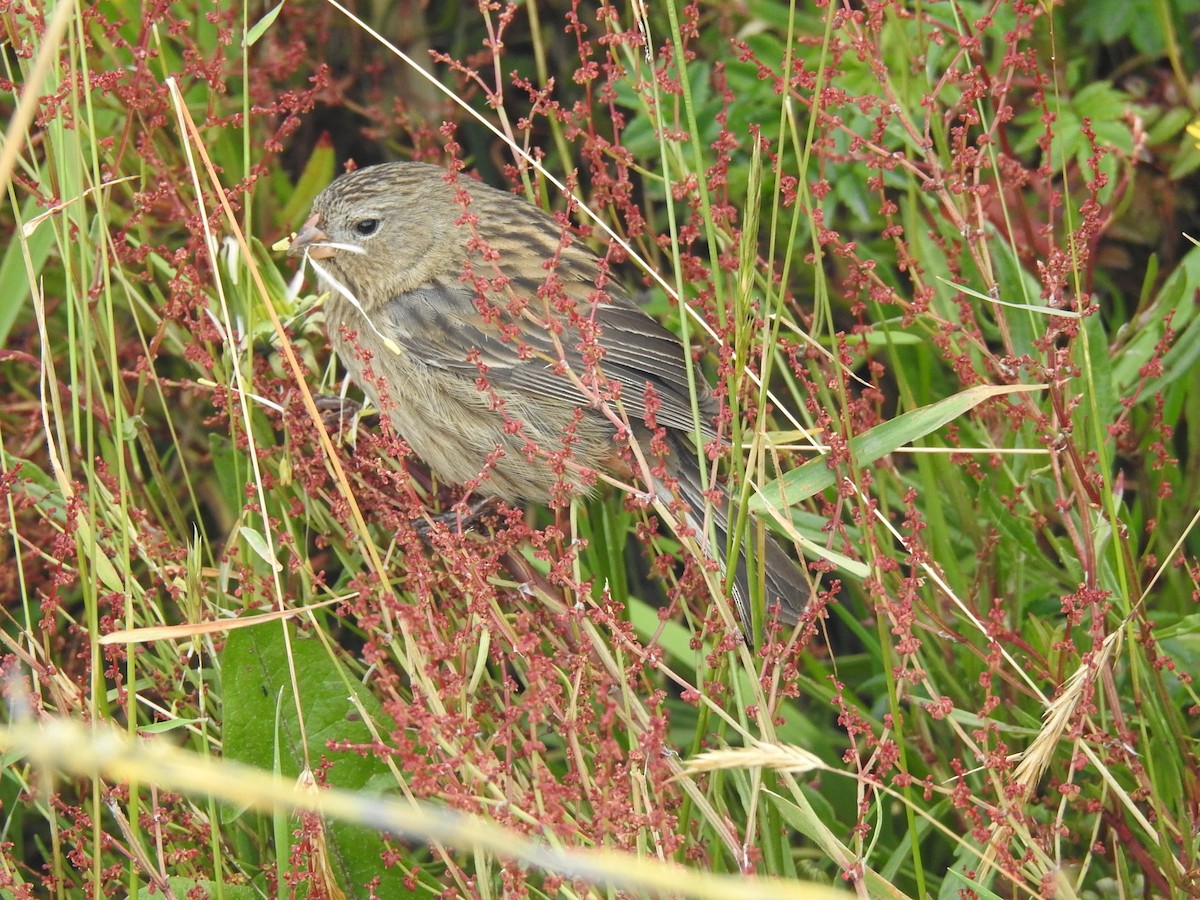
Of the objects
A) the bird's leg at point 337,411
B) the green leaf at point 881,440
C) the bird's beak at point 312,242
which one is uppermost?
the bird's beak at point 312,242

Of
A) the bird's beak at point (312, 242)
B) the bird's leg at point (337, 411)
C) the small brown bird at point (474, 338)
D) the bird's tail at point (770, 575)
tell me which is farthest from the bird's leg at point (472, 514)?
the bird's beak at point (312, 242)

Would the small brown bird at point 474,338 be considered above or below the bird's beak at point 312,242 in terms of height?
below

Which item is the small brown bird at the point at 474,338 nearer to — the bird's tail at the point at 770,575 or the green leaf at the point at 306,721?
the bird's tail at the point at 770,575

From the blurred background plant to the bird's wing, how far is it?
5.0 inches

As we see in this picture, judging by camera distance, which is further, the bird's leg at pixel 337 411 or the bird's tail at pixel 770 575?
the bird's leg at pixel 337 411

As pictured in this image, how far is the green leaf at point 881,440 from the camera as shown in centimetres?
218

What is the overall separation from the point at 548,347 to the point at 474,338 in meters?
0.17

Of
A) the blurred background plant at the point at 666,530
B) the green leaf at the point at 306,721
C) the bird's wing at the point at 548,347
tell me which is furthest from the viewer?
the bird's wing at the point at 548,347

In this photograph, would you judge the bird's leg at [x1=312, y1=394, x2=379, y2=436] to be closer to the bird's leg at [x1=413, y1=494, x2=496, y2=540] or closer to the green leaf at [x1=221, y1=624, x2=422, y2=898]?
the bird's leg at [x1=413, y1=494, x2=496, y2=540]

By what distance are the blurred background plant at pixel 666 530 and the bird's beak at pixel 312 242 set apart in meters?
0.18

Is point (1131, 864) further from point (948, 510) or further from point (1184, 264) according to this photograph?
point (1184, 264)

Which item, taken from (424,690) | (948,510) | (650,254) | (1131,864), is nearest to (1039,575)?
(948,510)

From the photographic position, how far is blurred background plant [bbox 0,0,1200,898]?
7.00ft

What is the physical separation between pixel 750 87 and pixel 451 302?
3.07 feet
